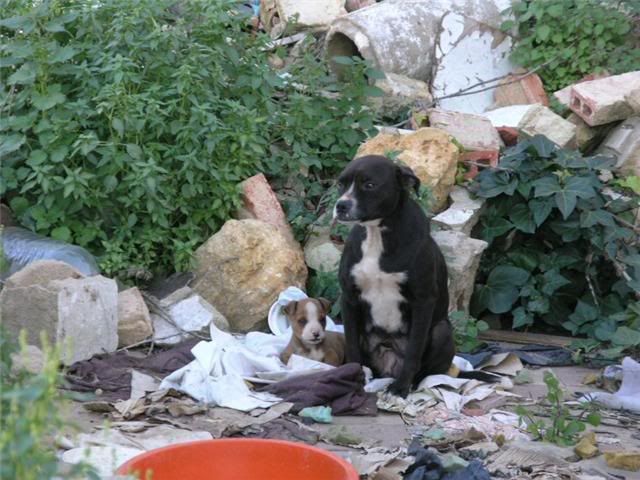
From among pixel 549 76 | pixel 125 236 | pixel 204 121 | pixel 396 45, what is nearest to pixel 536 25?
pixel 549 76

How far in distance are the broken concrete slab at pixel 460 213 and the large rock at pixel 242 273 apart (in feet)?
3.72

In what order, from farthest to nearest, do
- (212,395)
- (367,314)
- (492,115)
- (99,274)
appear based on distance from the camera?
(492,115), (99,274), (367,314), (212,395)

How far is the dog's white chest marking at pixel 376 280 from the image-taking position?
21.6ft

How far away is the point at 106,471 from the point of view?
4.32 meters

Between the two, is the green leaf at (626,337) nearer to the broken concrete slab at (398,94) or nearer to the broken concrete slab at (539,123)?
the broken concrete slab at (539,123)

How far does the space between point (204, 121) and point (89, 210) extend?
1003mm

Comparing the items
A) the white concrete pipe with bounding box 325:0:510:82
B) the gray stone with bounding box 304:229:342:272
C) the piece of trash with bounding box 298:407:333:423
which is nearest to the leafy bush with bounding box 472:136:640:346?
the gray stone with bounding box 304:229:342:272

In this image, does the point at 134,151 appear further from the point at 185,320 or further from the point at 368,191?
the point at 368,191

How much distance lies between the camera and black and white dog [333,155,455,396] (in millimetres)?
6504

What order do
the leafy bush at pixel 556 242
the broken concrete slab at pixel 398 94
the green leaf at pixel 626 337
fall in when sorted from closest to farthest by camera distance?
1. the green leaf at pixel 626 337
2. the leafy bush at pixel 556 242
3. the broken concrete slab at pixel 398 94

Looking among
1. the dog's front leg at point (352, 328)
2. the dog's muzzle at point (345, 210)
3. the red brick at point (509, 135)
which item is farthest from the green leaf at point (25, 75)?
the red brick at point (509, 135)

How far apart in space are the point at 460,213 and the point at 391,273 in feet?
6.07

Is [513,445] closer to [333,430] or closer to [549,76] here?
[333,430]

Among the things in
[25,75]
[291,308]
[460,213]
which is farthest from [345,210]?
[25,75]
